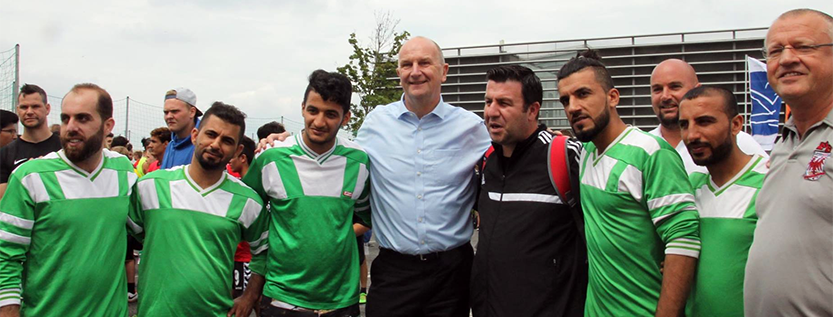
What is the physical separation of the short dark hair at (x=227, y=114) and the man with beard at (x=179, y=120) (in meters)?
2.23

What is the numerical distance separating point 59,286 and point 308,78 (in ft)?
5.74

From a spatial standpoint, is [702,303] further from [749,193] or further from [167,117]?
[167,117]

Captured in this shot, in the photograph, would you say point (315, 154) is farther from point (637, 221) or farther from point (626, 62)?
point (626, 62)

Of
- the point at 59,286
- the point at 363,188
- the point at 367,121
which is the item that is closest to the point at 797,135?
the point at 363,188

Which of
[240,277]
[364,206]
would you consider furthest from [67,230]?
[240,277]

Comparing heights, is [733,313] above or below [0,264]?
below

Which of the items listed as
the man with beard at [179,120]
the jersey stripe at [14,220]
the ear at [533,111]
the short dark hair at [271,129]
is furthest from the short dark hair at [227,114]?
the short dark hair at [271,129]

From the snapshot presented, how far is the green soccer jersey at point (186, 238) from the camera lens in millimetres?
2934

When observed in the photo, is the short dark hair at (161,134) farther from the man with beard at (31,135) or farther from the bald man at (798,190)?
the bald man at (798,190)

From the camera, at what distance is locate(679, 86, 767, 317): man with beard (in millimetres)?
2451

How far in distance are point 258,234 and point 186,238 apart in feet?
1.47

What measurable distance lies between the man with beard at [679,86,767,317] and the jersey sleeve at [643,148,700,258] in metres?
0.11

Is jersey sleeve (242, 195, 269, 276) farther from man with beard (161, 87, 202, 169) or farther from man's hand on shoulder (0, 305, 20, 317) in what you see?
man with beard (161, 87, 202, 169)

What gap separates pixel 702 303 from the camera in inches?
98.7
